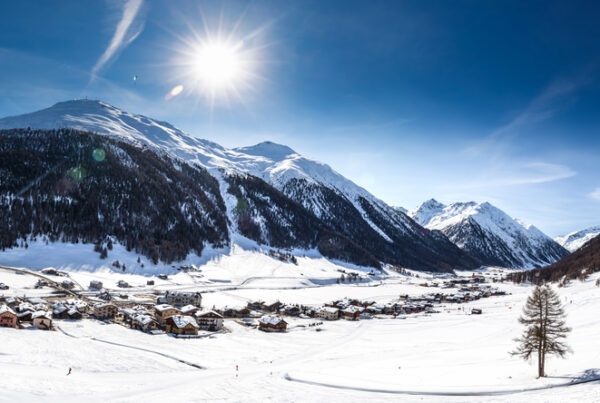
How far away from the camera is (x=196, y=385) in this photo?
33.0 meters

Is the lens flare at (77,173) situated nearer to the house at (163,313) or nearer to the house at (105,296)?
the house at (105,296)

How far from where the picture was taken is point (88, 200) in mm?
151125

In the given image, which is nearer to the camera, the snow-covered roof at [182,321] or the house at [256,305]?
the snow-covered roof at [182,321]

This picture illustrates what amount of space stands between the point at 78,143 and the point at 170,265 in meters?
97.7

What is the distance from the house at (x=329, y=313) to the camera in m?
91.8

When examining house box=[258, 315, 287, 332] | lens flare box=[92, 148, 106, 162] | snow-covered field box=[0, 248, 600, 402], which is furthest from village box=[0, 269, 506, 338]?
lens flare box=[92, 148, 106, 162]

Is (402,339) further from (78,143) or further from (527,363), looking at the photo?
(78,143)

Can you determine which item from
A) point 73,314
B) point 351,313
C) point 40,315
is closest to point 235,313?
point 351,313

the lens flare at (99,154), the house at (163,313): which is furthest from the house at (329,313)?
the lens flare at (99,154)

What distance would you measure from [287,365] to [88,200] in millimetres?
141814

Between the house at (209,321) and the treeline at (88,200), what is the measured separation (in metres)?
83.1

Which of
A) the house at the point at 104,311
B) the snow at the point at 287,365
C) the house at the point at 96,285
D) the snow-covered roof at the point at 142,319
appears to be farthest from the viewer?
the house at the point at 96,285

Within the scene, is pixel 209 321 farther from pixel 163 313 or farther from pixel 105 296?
pixel 105 296

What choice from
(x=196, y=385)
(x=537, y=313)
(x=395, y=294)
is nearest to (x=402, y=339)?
(x=537, y=313)
